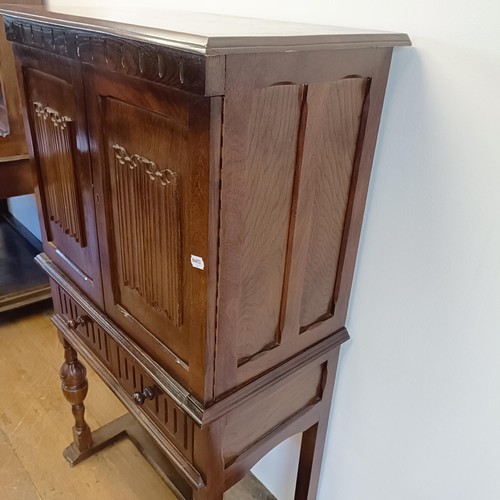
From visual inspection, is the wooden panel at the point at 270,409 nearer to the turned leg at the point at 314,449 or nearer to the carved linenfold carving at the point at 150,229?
the turned leg at the point at 314,449

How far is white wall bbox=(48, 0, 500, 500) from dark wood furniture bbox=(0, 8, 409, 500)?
5 centimetres

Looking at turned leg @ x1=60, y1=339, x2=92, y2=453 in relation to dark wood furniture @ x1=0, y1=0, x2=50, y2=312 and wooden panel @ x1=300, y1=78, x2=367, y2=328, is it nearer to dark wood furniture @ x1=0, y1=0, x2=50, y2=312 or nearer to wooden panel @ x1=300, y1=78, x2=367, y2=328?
dark wood furniture @ x1=0, y1=0, x2=50, y2=312

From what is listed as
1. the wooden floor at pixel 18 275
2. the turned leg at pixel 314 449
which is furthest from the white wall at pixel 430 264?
the wooden floor at pixel 18 275

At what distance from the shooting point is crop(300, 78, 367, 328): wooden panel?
73 centimetres

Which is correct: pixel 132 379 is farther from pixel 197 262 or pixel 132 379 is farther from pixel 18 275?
pixel 18 275

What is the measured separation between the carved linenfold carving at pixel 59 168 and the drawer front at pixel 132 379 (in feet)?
0.73

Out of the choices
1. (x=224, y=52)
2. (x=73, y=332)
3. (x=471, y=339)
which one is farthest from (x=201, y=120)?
(x=73, y=332)

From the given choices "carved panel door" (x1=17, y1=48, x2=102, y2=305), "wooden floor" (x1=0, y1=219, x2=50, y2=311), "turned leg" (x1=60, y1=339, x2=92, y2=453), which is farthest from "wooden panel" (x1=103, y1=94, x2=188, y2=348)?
"wooden floor" (x1=0, y1=219, x2=50, y2=311)

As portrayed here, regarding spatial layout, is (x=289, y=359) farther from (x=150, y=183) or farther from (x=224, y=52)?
(x=224, y=52)

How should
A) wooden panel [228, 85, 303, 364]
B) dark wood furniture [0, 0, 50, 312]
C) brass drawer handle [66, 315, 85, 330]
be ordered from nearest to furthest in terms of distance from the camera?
1. wooden panel [228, 85, 303, 364]
2. brass drawer handle [66, 315, 85, 330]
3. dark wood furniture [0, 0, 50, 312]

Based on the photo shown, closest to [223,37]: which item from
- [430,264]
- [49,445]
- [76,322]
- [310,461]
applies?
[430,264]

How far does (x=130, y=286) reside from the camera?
3.07ft

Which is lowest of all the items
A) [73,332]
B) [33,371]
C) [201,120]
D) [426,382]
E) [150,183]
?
[33,371]

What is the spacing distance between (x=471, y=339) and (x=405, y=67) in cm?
46
